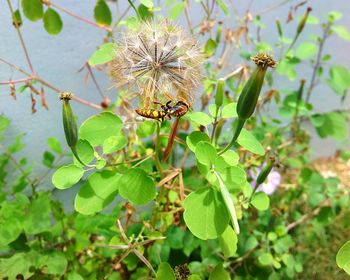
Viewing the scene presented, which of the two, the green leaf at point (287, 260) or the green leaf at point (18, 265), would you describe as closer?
the green leaf at point (18, 265)

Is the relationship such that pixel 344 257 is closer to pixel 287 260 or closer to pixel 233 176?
pixel 233 176

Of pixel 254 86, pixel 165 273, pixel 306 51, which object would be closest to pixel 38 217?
pixel 165 273

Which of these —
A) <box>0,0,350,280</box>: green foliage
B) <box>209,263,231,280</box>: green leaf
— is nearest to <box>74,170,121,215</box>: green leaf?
<box>0,0,350,280</box>: green foliage

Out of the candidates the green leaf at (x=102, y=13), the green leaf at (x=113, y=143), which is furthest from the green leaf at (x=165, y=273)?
the green leaf at (x=102, y=13)

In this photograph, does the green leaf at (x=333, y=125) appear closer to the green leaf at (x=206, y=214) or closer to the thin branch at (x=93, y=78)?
the thin branch at (x=93, y=78)

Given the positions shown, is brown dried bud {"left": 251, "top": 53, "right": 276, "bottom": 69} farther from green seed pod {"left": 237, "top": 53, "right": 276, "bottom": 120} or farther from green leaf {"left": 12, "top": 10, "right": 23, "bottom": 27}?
green leaf {"left": 12, "top": 10, "right": 23, "bottom": 27}
